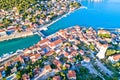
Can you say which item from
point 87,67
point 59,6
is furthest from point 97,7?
point 87,67

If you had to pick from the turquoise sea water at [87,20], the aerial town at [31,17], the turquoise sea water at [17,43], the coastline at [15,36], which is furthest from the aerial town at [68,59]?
the aerial town at [31,17]

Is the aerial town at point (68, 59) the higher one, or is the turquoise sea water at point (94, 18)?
the turquoise sea water at point (94, 18)

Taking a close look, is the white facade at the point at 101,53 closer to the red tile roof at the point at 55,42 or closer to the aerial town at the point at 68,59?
the aerial town at the point at 68,59

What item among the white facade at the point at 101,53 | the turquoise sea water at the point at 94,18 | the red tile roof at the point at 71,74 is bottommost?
the red tile roof at the point at 71,74

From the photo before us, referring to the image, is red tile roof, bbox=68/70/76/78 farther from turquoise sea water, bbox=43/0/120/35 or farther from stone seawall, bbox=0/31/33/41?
turquoise sea water, bbox=43/0/120/35

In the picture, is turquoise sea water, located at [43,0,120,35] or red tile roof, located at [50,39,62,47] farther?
turquoise sea water, located at [43,0,120,35]

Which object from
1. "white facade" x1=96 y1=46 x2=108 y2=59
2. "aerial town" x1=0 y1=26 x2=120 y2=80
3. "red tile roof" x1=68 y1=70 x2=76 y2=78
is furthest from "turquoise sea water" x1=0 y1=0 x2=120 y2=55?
"red tile roof" x1=68 y1=70 x2=76 y2=78

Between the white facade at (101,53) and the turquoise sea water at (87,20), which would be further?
the turquoise sea water at (87,20)

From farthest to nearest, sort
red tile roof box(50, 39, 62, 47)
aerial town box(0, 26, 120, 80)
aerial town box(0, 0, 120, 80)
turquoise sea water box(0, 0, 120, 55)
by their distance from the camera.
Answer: turquoise sea water box(0, 0, 120, 55) < red tile roof box(50, 39, 62, 47) < aerial town box(0, 0, 120, 80) < aerial town box(0, 26, 120, 80)
